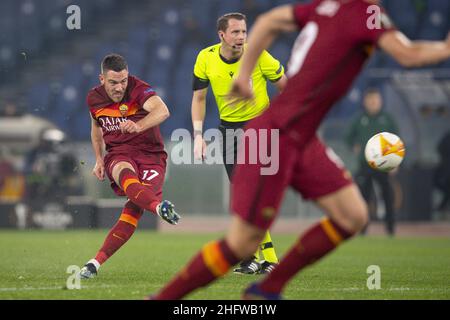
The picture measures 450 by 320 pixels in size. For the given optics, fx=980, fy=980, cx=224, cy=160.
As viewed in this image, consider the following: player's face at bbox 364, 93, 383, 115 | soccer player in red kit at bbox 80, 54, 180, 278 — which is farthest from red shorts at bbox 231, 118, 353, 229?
player's face at bbox 364, 93, 383, 115

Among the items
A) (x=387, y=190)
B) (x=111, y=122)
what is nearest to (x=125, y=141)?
(x=111, y=122)

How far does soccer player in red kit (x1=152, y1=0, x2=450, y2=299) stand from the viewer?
200 inches

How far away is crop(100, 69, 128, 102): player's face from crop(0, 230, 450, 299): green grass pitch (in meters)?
1.54

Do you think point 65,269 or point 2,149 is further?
point 2,149

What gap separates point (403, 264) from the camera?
10.1 m

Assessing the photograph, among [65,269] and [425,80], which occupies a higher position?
[425,80]

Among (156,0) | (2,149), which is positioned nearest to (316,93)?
(2,149)

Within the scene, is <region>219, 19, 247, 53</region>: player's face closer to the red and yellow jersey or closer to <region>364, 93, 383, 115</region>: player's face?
the red and yellow jersey

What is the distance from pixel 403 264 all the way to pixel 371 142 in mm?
2481

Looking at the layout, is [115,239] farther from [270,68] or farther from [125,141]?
[270,68]

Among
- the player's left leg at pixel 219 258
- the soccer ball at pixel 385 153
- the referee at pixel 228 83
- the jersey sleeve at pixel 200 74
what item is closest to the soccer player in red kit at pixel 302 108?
the player's left leg at pixel 219 258

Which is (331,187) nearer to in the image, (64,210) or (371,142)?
(371,142)

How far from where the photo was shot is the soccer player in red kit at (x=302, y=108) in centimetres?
507

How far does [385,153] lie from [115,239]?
2.31m
